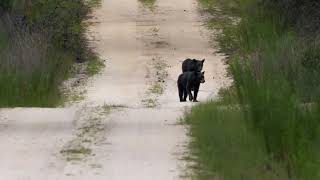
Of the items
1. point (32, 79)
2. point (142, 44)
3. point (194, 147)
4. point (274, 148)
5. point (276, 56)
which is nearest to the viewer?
point (274, 148)

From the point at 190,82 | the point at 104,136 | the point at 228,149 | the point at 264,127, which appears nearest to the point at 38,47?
the point at 190,82

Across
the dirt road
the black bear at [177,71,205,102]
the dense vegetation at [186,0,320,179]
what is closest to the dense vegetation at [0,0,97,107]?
the dirt road

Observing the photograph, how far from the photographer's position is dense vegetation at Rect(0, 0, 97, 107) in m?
15.6

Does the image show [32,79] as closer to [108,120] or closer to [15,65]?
[15,65]

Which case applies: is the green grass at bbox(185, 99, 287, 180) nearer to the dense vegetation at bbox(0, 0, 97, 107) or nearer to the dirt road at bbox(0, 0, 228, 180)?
the dirt road at bbox(0, 0, 228, 180)

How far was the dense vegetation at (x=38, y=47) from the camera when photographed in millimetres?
15602

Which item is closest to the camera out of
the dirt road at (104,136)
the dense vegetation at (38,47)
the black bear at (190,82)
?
the dirt road at (104,136)

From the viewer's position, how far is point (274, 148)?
8.50 m

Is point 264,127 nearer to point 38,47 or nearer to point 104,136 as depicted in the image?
point 104,136

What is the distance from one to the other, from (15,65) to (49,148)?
713 cm

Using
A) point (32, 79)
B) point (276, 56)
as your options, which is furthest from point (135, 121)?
point (32, 79)

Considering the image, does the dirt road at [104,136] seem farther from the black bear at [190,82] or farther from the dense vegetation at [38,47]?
the dense vegetation at [38,47]

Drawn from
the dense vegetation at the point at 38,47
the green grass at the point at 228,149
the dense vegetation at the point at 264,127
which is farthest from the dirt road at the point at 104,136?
the dense vegetation at the point at 38,47

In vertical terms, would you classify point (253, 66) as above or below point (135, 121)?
above
